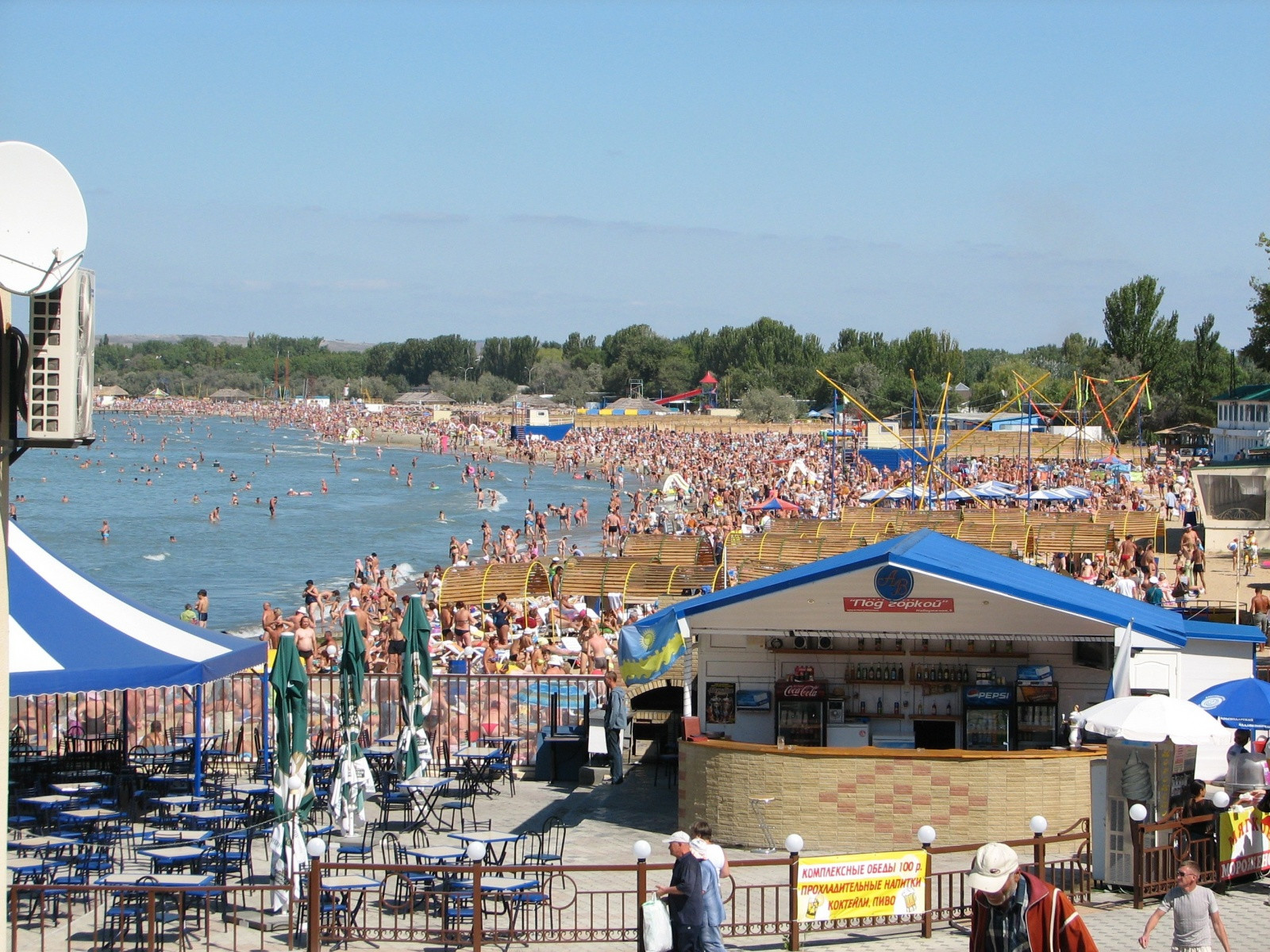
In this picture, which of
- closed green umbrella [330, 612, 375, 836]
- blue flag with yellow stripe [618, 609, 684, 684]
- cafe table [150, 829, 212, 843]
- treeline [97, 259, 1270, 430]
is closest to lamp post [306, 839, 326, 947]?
cafe table [150, 829, 212, 843]

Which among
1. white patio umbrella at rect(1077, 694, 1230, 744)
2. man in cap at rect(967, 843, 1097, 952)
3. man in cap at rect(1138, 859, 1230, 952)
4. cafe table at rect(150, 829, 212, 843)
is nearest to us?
man in cap at rect(967, 843, 1097, 952)

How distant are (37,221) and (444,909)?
16.1ft

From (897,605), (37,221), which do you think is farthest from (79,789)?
(897,605)

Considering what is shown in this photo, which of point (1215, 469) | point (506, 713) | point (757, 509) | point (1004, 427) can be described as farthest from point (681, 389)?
point (506, 713)

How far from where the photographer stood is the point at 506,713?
15047 millimetres

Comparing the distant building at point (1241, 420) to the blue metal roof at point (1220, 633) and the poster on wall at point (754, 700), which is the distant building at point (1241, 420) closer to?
the blue metal roof at point (1220, 633)

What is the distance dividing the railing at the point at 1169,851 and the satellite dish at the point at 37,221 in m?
7.54

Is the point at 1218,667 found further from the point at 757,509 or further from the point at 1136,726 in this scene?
the point at 757,509

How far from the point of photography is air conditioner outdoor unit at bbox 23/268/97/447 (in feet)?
21.3

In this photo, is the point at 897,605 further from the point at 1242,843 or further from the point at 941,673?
the point at 1242,843

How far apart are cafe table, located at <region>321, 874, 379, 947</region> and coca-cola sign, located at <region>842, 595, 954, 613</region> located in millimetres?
4952

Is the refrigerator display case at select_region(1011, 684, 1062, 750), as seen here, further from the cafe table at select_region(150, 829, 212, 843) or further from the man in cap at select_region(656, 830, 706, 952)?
the cafe table at select_region(150, 829, 212, 843)

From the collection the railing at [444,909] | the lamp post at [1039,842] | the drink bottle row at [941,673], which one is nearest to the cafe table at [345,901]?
the railing at [444,909]

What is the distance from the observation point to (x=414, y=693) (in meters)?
13.2
